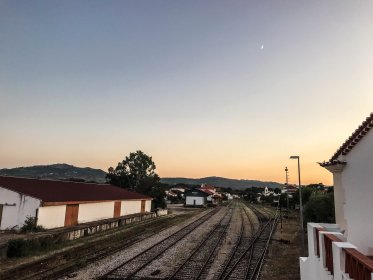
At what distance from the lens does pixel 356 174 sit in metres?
10.4

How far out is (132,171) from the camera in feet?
250

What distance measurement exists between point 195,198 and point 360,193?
259ft

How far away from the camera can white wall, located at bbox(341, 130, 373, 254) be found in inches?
392

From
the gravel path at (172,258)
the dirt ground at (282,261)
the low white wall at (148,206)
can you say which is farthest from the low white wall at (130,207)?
the dirt ground at (282,261)

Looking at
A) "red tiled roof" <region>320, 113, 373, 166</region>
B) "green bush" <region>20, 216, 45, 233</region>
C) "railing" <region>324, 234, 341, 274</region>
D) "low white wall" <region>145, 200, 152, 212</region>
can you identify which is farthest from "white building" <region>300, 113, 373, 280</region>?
"low white wall" <region>145, 200, 152, 212</region>

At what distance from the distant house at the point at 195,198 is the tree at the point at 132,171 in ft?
49.7

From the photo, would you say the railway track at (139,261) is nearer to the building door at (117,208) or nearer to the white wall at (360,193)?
the white wall at (360,193)

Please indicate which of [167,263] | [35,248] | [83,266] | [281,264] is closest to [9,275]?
[83,266]

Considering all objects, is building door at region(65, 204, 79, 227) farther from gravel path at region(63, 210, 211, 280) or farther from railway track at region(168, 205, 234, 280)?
railway track at region(168, 205, 234, 280)

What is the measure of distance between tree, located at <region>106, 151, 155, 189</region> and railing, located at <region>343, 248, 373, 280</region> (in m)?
66.8

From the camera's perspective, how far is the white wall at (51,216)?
27.7m

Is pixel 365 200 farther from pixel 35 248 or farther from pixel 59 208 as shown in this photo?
pixel 59 208

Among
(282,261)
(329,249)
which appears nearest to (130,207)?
(282,261)

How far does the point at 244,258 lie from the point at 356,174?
41.9 feet
